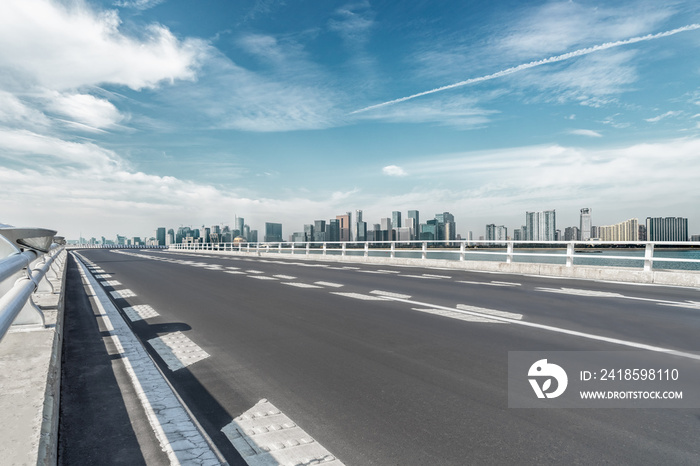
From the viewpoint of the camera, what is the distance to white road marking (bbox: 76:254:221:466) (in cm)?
289

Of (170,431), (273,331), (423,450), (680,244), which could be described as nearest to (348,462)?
(423,450)

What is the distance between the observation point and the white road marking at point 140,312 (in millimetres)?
8391

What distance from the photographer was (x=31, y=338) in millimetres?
4727

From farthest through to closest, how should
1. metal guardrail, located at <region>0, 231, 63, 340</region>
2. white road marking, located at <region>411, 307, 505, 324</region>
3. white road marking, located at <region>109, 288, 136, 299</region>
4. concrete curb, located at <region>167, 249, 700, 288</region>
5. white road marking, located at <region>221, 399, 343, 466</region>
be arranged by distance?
concrete curb, located at <region>167, 249, 700, 288</region> → white road marking, located at <region>109, 288, 136, 299</region> → white road marking, located at <region>411, 307, 505, 324</region> → white road marking, located at <region>221, 399, 343, 466</region> → metal guardrail, located at <region>0, 231, 63, 340</region>

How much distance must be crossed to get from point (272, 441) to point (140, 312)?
6912 mm

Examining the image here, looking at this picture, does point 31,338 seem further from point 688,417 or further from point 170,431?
point 688,417

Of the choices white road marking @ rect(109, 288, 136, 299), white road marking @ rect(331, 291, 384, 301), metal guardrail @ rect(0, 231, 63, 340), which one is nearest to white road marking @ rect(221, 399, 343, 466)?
metal guardrail @ rect(0, 231, 63, 340)

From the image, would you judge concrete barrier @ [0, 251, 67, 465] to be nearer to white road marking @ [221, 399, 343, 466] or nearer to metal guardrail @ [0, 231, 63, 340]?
metal guardrail @ [0, 231, 63, 340]

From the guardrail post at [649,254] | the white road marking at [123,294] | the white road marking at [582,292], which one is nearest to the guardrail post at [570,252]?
the guardrail post at [649,254]

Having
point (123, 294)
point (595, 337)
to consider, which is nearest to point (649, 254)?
point (595, 337)

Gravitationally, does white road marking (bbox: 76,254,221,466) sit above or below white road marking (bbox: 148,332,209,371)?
above

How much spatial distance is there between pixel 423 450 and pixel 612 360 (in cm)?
320

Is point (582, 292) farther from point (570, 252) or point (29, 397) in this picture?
point (29, 397)

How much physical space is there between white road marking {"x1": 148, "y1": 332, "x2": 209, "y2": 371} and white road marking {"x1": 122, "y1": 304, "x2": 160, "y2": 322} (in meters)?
1.99
